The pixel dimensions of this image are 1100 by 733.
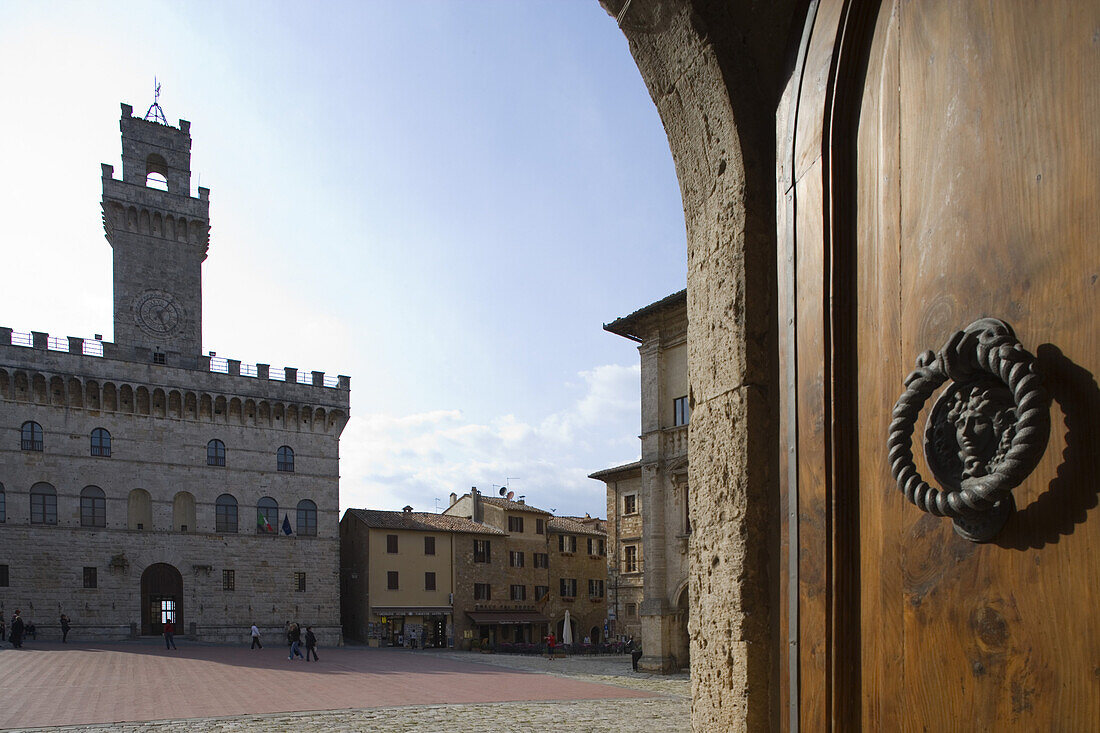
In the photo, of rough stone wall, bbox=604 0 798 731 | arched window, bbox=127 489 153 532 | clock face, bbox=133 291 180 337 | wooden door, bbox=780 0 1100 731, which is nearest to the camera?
wooden door, bbox=780 0 1100 731

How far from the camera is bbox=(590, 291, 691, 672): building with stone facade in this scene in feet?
78.6

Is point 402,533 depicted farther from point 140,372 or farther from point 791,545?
point 791,545

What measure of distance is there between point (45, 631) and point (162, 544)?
5130mm

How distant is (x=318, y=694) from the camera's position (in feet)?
57.1

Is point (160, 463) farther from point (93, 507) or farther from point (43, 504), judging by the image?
point (43, 504)

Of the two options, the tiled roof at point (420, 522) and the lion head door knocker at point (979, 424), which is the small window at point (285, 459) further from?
the lion head door knocker at point (979, 424)

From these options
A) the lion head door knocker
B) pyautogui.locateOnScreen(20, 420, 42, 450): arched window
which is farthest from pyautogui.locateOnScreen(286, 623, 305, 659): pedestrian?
the lion head door knocker

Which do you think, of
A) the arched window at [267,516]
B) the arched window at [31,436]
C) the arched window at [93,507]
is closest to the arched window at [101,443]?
the arched window at [93,507]

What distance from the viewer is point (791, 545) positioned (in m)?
1.99

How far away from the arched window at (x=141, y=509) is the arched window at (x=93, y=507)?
1.06 m

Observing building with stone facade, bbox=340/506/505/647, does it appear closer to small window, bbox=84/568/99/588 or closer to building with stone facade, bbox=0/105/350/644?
building with stone facade, bbox=0/105/350/644

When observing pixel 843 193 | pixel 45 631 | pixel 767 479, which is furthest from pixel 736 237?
pixel 45 631

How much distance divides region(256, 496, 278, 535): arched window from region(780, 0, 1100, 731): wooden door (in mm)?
37985

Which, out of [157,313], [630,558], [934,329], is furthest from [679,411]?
[157,313]
